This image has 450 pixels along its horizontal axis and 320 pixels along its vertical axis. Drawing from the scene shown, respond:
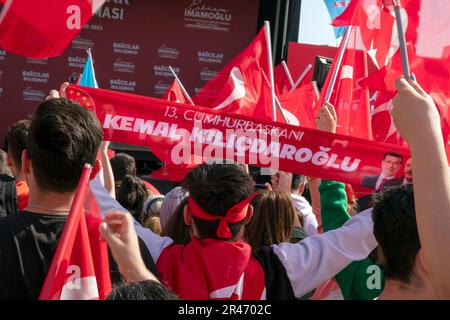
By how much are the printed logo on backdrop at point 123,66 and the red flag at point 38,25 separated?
9618 millimetres

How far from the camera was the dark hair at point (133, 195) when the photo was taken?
5.79 metres

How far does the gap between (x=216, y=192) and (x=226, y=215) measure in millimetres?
91

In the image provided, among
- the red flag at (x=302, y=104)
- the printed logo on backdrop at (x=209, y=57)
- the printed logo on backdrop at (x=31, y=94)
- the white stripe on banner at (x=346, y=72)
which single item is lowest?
the printed logo on backdrop at (x=31, y=94)

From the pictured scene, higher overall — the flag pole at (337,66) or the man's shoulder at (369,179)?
the flag pole at (337,66)

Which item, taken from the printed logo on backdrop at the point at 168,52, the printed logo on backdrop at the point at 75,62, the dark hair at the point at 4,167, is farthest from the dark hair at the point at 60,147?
the printed logo on backdrop at the point at 168,52

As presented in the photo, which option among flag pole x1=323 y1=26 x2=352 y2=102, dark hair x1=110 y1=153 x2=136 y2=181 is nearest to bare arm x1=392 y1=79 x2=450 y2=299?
flag pole x1=323 y1=26 x2=352 y2=102

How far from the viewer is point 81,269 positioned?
2.26m

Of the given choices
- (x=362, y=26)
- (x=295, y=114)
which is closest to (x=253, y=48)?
(x=295, y=114)

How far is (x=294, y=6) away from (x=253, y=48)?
955 centimetres

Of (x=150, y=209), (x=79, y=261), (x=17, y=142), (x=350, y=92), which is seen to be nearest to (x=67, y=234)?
(x=79, y=261)

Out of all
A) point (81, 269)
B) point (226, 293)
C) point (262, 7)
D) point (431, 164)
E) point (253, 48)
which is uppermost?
point (262, 7)

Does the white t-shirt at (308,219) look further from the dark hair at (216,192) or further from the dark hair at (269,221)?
the dark hair at (216,192)

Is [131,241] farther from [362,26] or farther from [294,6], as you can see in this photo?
[294,6]

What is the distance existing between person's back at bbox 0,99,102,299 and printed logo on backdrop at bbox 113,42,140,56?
12.1 metres
